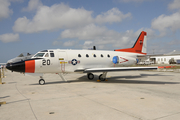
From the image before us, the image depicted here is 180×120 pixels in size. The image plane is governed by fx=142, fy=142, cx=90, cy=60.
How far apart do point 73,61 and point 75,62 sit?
8.9 inches

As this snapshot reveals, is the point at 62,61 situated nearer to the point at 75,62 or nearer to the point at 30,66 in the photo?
the point at 75,62

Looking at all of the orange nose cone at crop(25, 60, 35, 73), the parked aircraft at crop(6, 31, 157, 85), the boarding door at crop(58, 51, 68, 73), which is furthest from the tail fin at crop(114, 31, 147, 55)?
the orange nose cone at crop(25, 60, 35, 73)

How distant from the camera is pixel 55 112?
5465 millimetres

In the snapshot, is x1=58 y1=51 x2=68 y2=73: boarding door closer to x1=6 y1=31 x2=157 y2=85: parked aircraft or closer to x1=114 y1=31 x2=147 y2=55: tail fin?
x1=6 y1=31 x2=157 y2=85: parked aircraft

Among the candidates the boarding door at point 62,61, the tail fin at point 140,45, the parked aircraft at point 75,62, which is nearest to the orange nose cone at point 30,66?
the parked aircraft at point 75,62

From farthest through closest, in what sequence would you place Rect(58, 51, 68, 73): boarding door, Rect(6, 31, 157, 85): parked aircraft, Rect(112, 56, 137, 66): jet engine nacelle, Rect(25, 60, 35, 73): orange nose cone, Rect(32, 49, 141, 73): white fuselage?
Rect(112, 56, 137, 66): jet engine nacelle
Rect(58, 51, 68, 73): boarding door
Rect(32, 49, 141, 73): white fuselage
Rect(6, 31, 157, 85): parked aircraft
Rect(25, 60, 35, 73): orange nose cone

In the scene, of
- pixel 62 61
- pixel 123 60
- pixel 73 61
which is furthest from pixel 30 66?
pixel 123 60

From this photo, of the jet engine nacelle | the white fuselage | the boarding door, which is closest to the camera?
the white fuselage

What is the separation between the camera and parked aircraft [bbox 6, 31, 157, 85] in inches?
481

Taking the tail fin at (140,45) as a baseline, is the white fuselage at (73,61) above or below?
below

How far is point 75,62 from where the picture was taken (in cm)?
1405

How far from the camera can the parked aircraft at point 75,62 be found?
12.2 meters

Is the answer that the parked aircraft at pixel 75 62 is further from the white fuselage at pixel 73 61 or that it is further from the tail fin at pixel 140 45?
the tail fin at pixel 140 45

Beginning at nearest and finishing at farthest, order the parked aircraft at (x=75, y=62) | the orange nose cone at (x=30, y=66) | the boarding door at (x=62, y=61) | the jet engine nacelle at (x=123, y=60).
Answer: the orange nose cone at (x=30, y=66) < the parked aircraft at (x=75, y=62) < the boarding door at (x=62, y=61) < the jet engine nacelle at (x=123, y=60)
